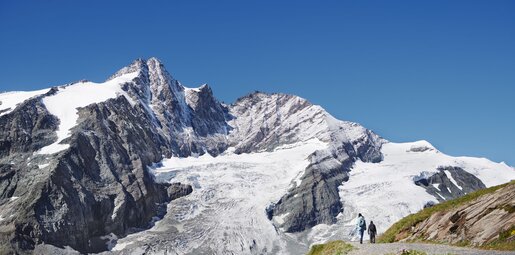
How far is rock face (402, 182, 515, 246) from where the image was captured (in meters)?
38.8

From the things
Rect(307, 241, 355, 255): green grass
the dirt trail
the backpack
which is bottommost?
the dirt trail

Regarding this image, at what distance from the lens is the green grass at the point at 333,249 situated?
1767 inches

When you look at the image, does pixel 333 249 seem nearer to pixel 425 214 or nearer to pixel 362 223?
pixel 362 223

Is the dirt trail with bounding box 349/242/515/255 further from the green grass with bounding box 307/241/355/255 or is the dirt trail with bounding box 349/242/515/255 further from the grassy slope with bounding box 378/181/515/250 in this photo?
the grassy slope with bounding box 378/181/515/250

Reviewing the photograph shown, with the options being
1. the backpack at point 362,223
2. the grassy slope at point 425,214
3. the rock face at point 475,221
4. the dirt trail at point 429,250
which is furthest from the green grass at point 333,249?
the grassy slope at point 425,214

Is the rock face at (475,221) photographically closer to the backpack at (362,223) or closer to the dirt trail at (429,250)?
the dirt trail at (429,250)

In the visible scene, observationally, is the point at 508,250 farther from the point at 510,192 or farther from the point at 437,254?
the point at 510,192

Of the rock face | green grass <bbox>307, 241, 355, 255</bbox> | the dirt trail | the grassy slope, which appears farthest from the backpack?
the dirt trail

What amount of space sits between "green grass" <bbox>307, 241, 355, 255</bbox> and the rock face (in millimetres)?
5931

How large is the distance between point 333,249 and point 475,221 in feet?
35.7

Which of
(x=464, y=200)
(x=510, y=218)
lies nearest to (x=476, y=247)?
(x=510, y=218)

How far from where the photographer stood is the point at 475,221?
1658 inches

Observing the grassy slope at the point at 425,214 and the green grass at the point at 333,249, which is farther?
the grassy slope at the point at 425,214

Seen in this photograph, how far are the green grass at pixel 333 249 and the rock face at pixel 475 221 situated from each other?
5.93 meters
